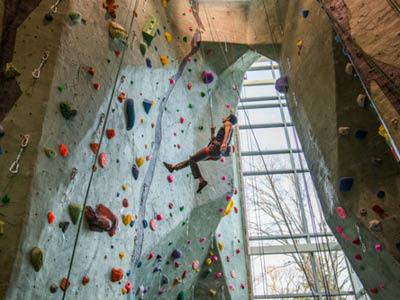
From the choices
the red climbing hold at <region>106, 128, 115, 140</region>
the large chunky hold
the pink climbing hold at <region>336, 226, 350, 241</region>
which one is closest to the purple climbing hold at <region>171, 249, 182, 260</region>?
the large chunky hold

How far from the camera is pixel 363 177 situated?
153 inches

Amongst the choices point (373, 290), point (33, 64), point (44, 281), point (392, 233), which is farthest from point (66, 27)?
point (373, 290)

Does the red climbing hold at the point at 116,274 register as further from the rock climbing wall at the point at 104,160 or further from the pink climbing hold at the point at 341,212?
the pink climbing hold at the point at 341,212

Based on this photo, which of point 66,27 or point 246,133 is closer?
point 66,27

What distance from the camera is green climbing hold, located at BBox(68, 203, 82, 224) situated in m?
3.02

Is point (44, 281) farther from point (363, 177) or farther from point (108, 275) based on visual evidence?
point (363, 177)

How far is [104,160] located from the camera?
351 centimetres

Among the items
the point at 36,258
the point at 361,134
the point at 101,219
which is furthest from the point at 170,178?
the point at 36,258

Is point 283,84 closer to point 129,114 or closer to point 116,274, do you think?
point 129,114

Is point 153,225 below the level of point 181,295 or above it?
above

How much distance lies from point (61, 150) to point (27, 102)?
1.28 ft

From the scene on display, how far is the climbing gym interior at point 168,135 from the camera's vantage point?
9.30 ft

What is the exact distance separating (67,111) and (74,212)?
725mm

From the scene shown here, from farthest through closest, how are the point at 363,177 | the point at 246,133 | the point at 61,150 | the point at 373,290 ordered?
the point at 246,133 → the point at 373,290 → the point at 363,177 → the point at 61,150
